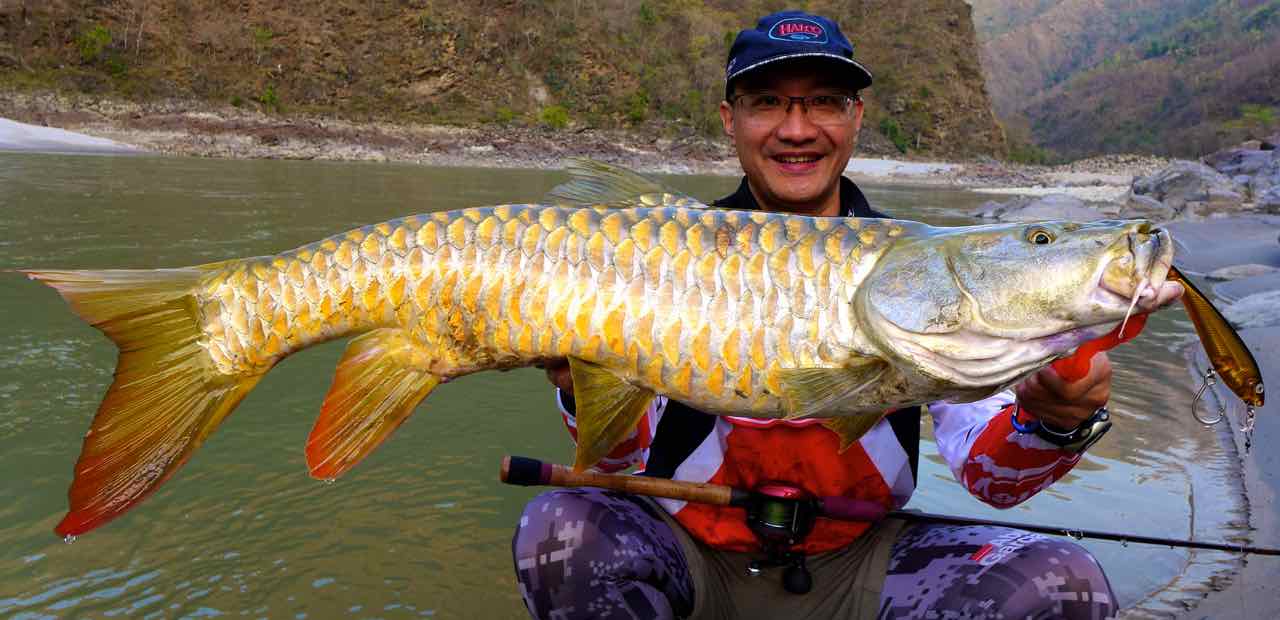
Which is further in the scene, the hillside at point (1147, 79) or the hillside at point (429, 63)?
the hillside at point (1147, 79)

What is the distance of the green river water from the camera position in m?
3.10

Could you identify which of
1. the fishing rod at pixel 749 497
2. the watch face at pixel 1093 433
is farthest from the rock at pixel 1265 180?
the fishing rod at pixel 749 497

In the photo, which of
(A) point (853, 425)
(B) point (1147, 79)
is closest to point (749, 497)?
(A) point (853, 425)

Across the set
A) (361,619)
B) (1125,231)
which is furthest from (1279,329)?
(361,619)

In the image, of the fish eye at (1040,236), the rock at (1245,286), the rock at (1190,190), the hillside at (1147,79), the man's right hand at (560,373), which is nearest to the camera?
the fish eye at (1040,236)

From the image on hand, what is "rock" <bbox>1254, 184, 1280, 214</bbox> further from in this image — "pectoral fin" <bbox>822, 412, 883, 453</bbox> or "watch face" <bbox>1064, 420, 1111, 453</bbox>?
"pectoral fin" <bbox>822, 412, 883, 453</bbox>

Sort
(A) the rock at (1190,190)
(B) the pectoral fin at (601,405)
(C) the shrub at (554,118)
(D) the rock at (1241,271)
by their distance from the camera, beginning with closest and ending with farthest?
(B) the pectoral fin at (601,405) < (D) the rock at (1241,271) < (A) the rock at (1190,190) < (C) the shrub at (554,118)

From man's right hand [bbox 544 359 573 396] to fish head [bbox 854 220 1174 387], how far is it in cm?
74

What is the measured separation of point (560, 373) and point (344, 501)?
193 cm

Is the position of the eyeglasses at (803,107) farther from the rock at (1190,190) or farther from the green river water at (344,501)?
the rock at (1190,190)

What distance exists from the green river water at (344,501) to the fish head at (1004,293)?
5.98 feet

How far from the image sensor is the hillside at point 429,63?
40531 mm

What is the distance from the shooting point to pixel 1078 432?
222 cm

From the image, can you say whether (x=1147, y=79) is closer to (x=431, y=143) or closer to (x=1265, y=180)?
(x=1265, y=180)
